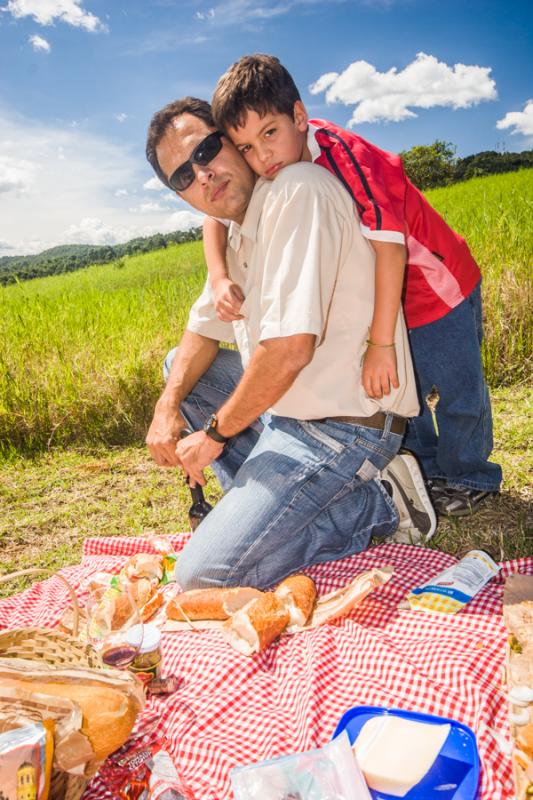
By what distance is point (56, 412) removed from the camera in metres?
4.80

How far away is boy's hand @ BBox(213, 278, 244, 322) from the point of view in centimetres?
251

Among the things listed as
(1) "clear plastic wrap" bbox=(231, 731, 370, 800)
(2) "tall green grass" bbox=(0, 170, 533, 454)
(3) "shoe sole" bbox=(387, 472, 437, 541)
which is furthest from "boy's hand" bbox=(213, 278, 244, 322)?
(2) "tall green grass" bbox=(0, 170, 533, 454)

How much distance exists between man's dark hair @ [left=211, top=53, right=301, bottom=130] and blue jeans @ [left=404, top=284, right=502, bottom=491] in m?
1.19

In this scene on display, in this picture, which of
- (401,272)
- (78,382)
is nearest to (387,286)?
(401,272)

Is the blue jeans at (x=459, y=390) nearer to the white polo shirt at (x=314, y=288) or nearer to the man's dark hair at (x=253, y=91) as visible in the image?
the white polo shirt at (x=314, y=288)

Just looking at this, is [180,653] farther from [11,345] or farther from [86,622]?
[11,345]

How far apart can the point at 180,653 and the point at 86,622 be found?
403 millimetres

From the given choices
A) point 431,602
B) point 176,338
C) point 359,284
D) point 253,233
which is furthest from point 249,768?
point 176,338

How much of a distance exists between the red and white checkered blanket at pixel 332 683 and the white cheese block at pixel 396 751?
0.41 feet

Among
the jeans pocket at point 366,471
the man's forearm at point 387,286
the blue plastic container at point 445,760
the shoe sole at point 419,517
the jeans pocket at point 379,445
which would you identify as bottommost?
the blue plastic container at point 445,760

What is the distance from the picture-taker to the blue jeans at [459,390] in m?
2.79

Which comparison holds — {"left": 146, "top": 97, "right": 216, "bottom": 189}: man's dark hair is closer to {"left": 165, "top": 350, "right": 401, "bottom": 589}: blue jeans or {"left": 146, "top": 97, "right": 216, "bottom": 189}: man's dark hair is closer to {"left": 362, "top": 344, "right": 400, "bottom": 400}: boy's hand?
{"left": 362, "top": 344, "right": 400, "bottom": 400}: boy's hand

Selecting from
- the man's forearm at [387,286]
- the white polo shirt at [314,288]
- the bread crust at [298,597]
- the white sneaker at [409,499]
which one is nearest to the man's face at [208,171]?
the white polo shirt at [314,288]

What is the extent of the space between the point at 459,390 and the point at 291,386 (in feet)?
3.28
